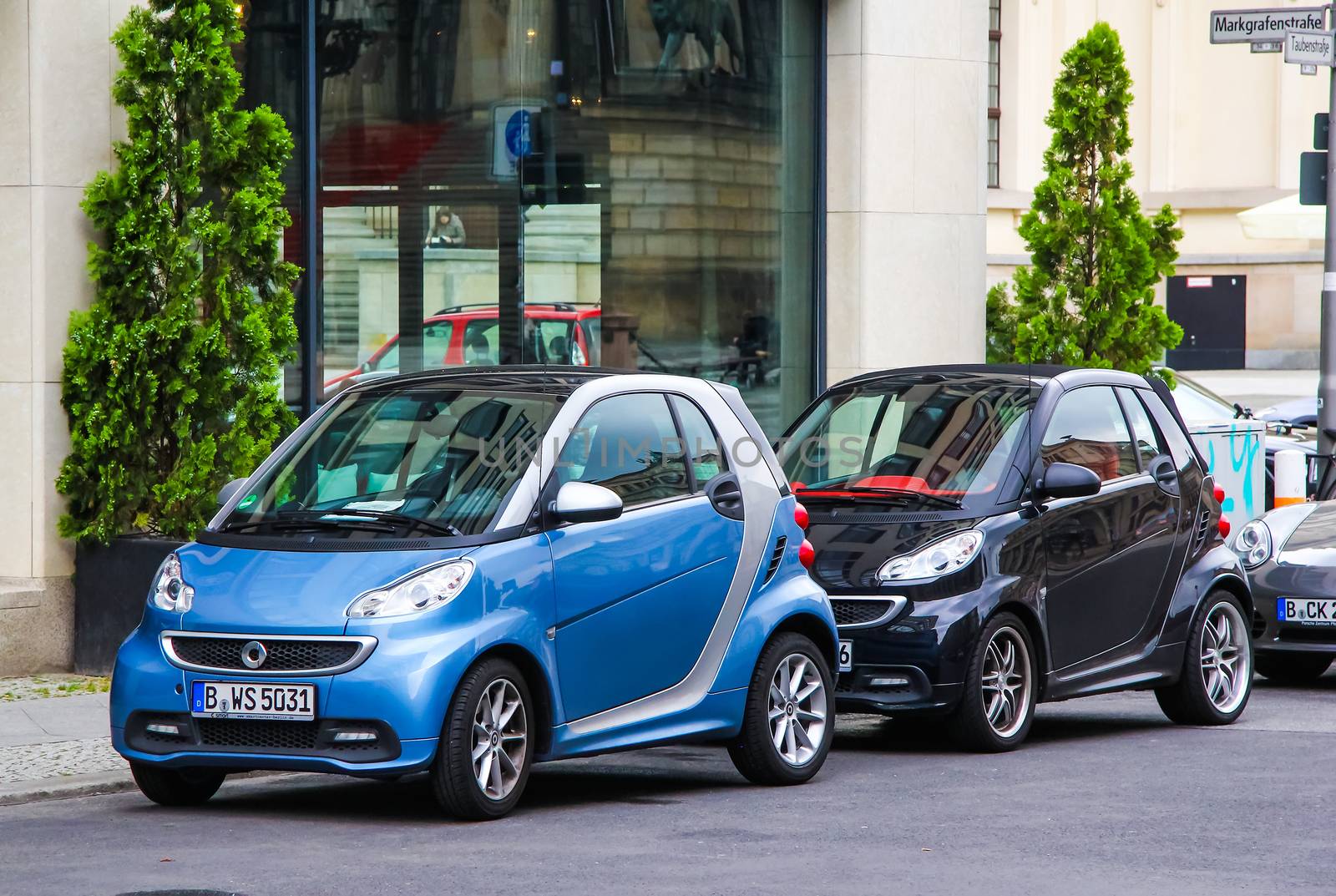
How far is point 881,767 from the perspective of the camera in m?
9.17

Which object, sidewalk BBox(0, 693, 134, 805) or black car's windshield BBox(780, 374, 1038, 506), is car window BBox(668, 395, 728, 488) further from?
sidewalk BBox(0, 693, 134, 805)

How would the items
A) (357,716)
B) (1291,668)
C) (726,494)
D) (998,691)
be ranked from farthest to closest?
(1291,668), (998,691), (726,494), (357,716)

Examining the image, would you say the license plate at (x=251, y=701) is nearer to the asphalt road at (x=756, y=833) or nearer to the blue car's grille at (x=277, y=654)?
the blue car's grille at (x=277, y=654)

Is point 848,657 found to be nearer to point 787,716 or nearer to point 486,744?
point 787,716

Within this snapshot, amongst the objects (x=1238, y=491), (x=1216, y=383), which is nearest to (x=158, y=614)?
→ (x=1238, y=491)

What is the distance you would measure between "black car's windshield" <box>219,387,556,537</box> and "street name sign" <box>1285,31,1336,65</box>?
371 inches

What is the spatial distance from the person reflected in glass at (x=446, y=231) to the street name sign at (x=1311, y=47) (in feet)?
20.4

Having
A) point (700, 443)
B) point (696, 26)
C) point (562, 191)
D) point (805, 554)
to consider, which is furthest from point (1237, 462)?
point (700, 443)

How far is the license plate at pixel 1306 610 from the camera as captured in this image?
39.4ft

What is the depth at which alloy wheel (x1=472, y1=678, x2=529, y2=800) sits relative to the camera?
7.34 meters

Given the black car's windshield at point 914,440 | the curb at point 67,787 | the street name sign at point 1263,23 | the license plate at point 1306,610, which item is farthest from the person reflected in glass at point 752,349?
the curb at point 67,787

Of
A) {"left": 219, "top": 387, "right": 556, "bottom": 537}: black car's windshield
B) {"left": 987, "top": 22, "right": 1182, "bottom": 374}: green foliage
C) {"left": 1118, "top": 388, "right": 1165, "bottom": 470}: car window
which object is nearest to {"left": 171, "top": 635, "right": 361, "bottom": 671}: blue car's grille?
{"left": 219, "top": 387, "right": 556, "bottom": 537}: black car's windshield

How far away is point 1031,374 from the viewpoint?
1033cm

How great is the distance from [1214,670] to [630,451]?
3.96 meters
